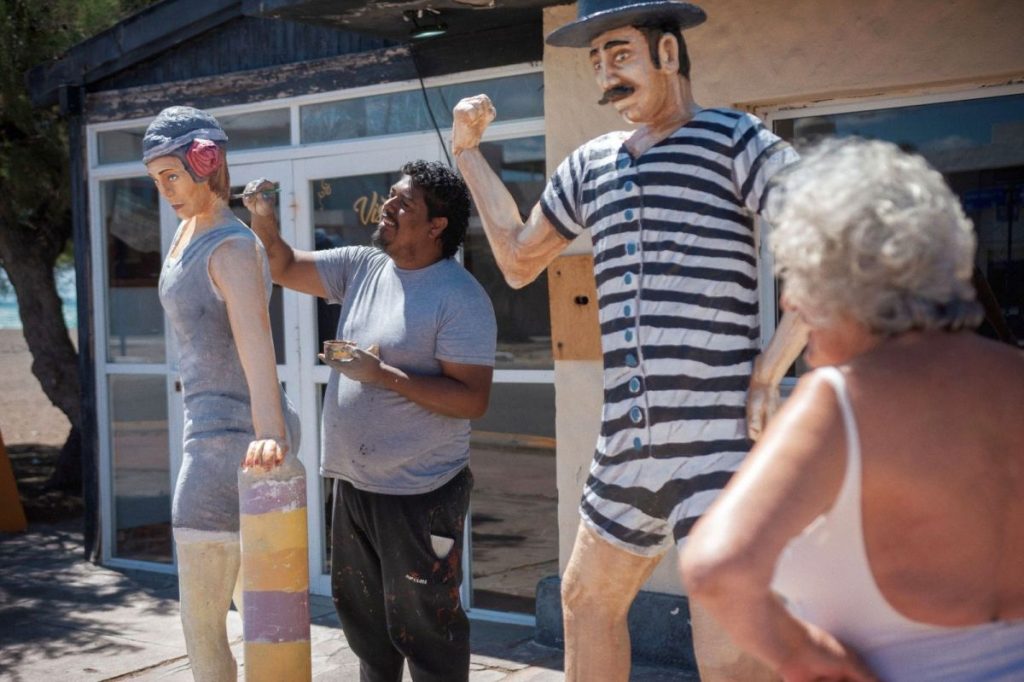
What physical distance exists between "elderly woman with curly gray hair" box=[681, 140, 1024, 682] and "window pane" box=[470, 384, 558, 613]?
4.10 m

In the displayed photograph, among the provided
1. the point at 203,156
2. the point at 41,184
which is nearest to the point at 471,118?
the point at 203,156

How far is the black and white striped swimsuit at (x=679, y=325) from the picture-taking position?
2863 mm

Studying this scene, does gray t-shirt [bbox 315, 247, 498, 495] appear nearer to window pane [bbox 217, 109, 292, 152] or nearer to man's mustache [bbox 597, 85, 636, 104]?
man's mustache [bbox 597, 85, 636, 104]

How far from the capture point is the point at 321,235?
6.46 metres

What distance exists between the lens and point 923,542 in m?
1.71

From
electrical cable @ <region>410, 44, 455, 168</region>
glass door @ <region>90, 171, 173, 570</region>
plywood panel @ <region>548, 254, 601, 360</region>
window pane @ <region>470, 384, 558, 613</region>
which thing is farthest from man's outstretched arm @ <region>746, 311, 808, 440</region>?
glass door @ <region>90, 171, 173, 570</region>

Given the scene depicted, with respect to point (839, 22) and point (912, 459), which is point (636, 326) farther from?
point (839, 22)

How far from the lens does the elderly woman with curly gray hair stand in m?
1.69

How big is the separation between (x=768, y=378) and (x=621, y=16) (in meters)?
0.90

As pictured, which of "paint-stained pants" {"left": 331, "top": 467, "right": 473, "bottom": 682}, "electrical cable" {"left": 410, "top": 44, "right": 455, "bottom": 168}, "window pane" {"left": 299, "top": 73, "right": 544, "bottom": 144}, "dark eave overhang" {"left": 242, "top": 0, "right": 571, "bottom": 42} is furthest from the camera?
"electrical cable" {"left": 410, "top": 44, "right": 455, "bottom": 168}

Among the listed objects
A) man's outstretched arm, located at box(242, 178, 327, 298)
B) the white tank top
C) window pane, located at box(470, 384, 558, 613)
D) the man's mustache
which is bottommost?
window pane, located at box(470, 384, 558, 613)

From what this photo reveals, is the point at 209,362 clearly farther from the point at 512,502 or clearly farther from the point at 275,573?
the point at 512,502

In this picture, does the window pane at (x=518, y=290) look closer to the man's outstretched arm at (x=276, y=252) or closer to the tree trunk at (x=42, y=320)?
the man's outstretched arm at (x=276, y=252)

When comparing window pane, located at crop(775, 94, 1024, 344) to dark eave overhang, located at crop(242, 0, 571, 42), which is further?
dark eave overhang, located at crop(242, 0, 571, 42)
